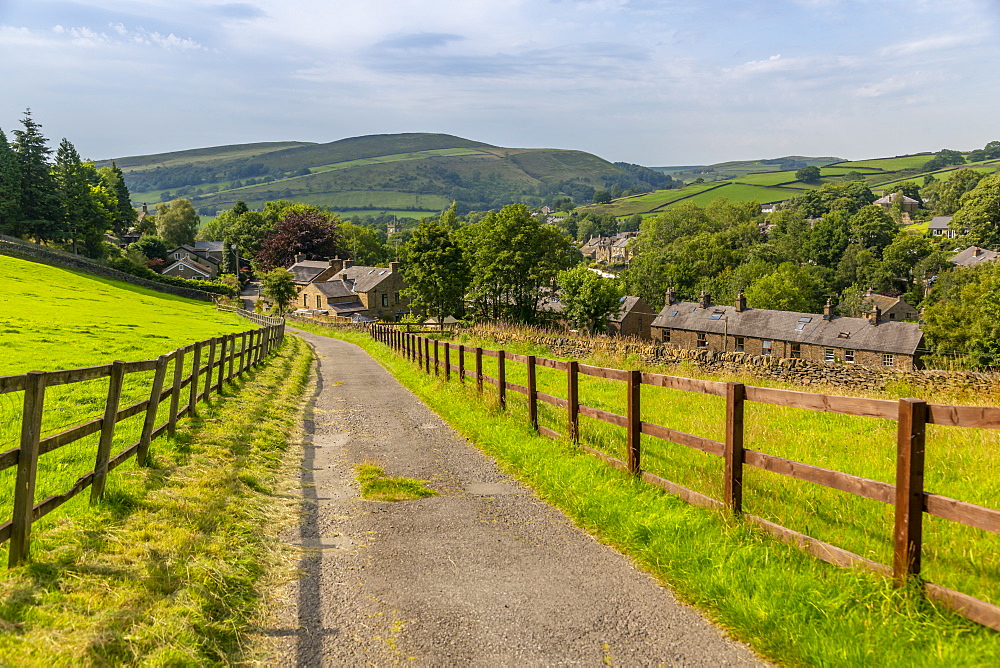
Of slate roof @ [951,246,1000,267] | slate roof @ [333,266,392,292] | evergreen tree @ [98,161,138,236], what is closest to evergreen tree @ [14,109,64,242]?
slate roof @ [333,266,392,292]

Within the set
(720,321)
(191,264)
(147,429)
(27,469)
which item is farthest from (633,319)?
(27,469)

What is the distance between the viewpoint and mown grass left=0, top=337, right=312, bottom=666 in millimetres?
4039

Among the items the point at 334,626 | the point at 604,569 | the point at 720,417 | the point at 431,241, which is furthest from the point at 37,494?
the point at 431,241

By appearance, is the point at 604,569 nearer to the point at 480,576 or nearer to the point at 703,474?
the point at 480,576

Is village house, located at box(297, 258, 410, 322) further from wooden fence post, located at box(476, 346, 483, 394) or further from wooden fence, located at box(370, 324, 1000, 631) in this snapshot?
wooden fence, located at box(370, 324, 1000, 631)

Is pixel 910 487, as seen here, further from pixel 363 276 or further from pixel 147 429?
pixel 363 276

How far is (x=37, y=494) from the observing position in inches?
238

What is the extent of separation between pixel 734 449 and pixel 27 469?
585 cm

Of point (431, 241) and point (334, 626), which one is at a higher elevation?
point (431, 241)

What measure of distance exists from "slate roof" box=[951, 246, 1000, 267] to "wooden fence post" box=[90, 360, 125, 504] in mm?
133094

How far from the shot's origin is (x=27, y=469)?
5.11 metres

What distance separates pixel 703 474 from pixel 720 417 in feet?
14.0

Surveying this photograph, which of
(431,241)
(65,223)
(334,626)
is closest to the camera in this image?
(334,626)

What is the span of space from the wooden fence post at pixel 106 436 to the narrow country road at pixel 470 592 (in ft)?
6.64
